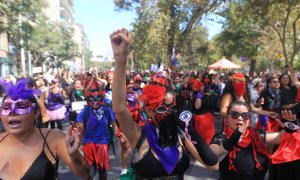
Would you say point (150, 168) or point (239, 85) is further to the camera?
point (239, 85)

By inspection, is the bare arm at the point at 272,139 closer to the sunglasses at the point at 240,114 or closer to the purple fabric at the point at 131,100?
the sunglasses at the point at 240,114

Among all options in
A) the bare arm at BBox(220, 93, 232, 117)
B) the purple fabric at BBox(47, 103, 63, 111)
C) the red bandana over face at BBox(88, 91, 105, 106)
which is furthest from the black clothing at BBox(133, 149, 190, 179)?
the purple fabric at BBox(47, 103, 63, 111)

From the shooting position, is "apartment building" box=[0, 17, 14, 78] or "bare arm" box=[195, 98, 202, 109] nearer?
"bare arm" box=[195, 98, 202, 109]

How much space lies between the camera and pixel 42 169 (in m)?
2.38

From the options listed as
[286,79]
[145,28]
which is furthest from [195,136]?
[145,28]

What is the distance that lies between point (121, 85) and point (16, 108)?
77cm

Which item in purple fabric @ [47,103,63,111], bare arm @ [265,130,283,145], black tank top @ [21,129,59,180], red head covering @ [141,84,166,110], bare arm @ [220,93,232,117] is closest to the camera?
black tank top @ [21,129,59,180]

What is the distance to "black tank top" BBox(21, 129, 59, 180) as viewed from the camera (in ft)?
7.68

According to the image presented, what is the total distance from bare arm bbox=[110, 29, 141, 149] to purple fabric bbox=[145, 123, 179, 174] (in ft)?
0.31

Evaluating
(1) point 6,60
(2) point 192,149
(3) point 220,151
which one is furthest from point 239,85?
(1) point 6,60

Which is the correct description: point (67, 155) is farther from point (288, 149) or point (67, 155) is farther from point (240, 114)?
point (288, 149)

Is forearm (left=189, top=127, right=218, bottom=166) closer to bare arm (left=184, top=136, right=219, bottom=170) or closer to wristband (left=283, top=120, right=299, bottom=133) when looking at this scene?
bare arm (left=184, top=136, right=219, bottom=170)

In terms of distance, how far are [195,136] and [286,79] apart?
543 centimetres

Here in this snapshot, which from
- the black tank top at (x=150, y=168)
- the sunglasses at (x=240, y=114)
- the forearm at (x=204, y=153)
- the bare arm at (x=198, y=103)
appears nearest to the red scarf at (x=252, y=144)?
the sunglasses at (x=240, y=114)
